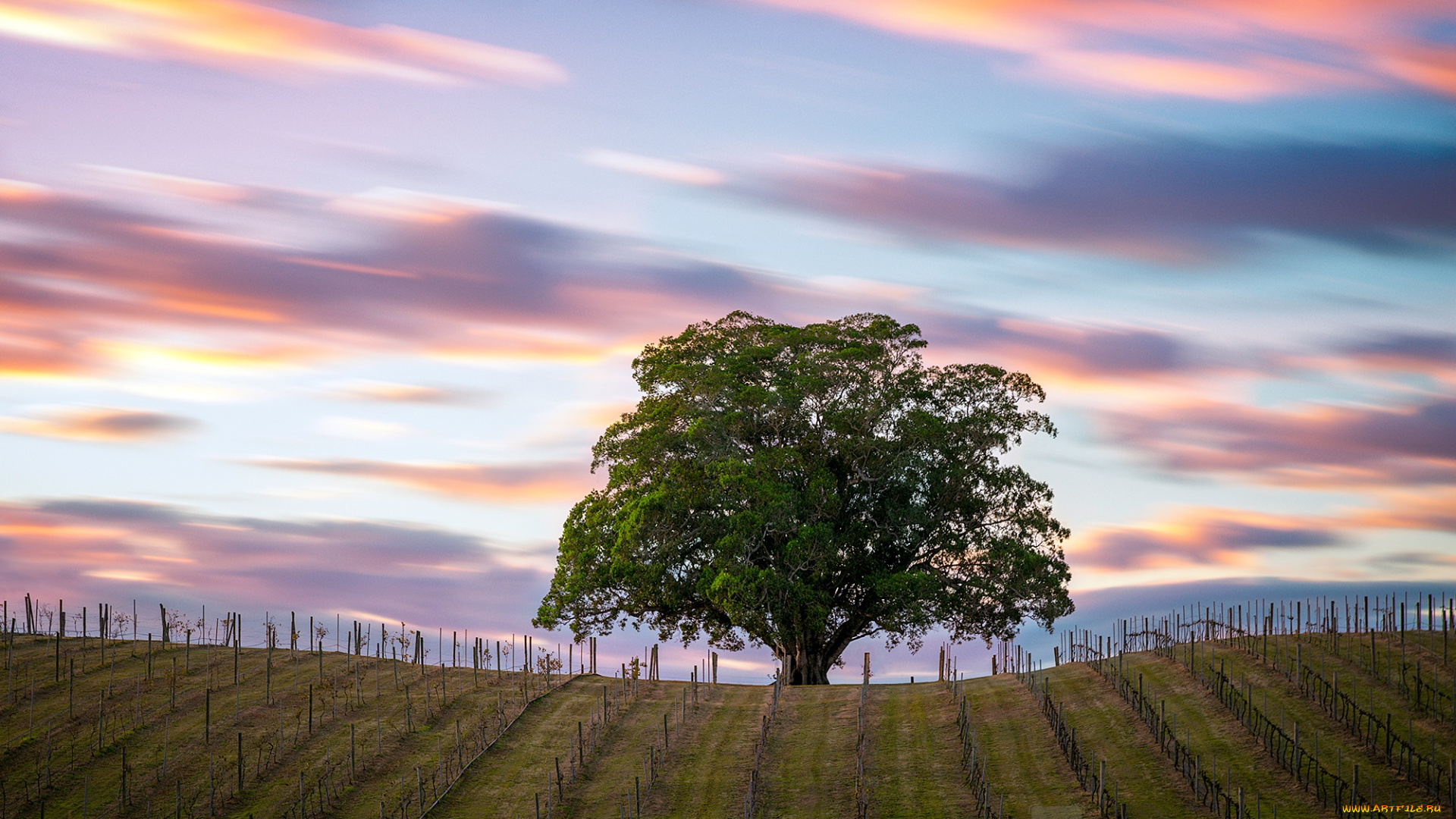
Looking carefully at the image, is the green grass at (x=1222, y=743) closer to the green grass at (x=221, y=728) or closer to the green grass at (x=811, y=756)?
the green grass at (x=811, y=756)

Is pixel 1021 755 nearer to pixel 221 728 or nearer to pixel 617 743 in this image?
pixel 617 743

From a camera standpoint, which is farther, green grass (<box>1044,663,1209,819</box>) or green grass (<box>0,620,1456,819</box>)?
green grass (<box>0,620,1456,819</box>)

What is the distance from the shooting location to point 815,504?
5016 centimetres

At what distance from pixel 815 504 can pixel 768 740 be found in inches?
382

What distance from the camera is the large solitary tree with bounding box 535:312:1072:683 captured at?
164 feet

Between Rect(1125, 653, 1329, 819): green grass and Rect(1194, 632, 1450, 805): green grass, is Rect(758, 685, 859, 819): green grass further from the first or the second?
Rect(1194, 632, 1450, 805): green grass

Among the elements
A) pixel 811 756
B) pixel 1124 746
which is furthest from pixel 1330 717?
pixel 811 756

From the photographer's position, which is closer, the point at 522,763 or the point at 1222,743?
the point at 1222,743

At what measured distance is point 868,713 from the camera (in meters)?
47.3

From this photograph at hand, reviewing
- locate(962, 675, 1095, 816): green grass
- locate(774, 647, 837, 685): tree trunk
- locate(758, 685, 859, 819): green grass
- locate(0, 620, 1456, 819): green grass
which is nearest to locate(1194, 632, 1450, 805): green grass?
locate(0, 620, 1456, 819): green grass

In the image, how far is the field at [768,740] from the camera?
38219mm

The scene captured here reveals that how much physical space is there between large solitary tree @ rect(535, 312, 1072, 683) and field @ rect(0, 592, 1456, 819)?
10.2ft

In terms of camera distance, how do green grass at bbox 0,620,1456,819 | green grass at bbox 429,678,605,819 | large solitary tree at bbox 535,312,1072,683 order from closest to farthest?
green grass at bbox 0,620,1456,819 < green grass at bbox 429,678,605,819 < large solitary tree at bbox 535,312,1072,683

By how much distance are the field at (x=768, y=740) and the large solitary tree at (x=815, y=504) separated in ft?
10.2
